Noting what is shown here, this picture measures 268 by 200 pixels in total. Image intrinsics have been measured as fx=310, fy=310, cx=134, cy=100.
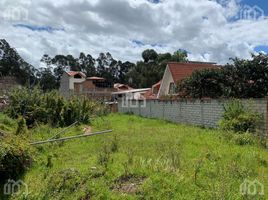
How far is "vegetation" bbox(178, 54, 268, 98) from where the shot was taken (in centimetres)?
1573

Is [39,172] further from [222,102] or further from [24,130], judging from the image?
[222,102]

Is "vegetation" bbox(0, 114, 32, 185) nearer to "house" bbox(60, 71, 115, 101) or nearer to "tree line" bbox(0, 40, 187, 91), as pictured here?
"tree line" bbox(0, 40, 187, 91)

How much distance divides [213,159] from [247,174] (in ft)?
4.05

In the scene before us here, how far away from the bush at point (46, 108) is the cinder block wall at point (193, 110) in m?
4.64

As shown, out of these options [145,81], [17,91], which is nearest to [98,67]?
[145,81]

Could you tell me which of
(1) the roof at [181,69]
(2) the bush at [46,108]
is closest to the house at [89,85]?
(1) the roof at [181,69]

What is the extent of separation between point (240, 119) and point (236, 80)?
606 cm

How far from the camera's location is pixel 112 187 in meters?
5.32

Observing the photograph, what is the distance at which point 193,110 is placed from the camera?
15516 millimetres

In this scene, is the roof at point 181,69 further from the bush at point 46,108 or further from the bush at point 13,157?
the bush at point 13,157

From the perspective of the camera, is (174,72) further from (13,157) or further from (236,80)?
(13,157)

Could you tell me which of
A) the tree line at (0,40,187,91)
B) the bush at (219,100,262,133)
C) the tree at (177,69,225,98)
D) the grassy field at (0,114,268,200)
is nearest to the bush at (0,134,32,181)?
the grassy field at (0,114,268,200)

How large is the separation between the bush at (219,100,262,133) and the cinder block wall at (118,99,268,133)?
0.71 ft

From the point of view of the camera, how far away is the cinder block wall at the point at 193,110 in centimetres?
1067
